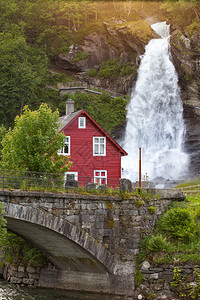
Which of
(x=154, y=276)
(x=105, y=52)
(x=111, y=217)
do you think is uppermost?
(x=105, y=52)

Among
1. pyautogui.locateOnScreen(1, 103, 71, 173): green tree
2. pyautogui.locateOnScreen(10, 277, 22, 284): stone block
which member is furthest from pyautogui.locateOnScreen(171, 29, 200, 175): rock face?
pyautogui.locateOnScreen(10, 277, 22, 284): stone block

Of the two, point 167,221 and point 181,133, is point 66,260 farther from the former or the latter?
point 181,133

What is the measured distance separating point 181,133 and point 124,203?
37384 millimetres

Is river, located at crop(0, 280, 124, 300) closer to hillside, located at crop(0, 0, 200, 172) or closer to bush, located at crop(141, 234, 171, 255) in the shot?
bush, located at crop(141, 234, 171, 255)

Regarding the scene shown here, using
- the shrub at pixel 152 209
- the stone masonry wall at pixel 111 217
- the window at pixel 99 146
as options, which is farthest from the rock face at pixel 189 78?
the stone masonry wall at pixel 111 217

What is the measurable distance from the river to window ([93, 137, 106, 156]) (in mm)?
16669

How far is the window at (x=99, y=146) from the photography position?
44.2 meters

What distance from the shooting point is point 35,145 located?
3222 centimetres

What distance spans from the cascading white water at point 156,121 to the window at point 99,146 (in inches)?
617

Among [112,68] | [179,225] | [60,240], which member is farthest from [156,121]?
[60,240]

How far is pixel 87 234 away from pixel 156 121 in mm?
40609

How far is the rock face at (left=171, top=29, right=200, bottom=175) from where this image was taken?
211 feet

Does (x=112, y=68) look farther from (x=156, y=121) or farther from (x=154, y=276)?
(x=154, y=276)

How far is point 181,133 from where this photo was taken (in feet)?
211
